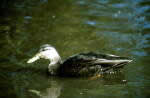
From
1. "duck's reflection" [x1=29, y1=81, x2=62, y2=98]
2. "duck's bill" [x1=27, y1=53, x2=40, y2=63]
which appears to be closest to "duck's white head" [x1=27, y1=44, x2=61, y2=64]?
"duck's bill" [x1=27, y1=53, x2=40, y2=63]

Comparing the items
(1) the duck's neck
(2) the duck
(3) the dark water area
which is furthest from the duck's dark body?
(1) the duck's neck

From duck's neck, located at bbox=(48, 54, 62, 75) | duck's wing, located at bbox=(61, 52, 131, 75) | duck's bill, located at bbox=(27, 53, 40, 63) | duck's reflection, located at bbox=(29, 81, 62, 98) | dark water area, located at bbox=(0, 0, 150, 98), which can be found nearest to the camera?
→ duck's reflection, located at bbox=(29, 81, 62, 98)

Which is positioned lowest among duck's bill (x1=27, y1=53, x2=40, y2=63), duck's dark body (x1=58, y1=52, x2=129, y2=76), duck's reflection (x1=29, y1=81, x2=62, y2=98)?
duck's reflection (x1=29, y1=81, x2=62, y2=98)

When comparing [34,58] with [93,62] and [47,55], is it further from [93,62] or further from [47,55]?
[93,62]

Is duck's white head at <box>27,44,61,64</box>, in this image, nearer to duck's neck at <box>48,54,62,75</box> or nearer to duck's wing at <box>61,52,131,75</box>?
duck's neck at <box>48,54,62,75</box>

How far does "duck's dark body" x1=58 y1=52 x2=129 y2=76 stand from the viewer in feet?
26.0

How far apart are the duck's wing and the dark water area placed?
250mm

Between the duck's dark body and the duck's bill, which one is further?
the duck's bill

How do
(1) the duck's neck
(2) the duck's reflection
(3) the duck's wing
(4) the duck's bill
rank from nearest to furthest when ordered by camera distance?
1. (2) the duck's reflection
2. (3) the duck's wing
3. (1) the duck's neck
4. (4) the duck's bill

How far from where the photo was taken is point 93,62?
26.1 feet

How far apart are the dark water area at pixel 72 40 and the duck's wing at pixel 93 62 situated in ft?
0.82

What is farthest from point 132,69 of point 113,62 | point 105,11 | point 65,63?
point 105,11

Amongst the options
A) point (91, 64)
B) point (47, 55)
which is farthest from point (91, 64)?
point (47, 55)

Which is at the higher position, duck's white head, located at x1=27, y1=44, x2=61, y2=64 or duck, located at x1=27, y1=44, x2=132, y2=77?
duck's white head, located at x1=27, y1=44, x2=61, y2=64
